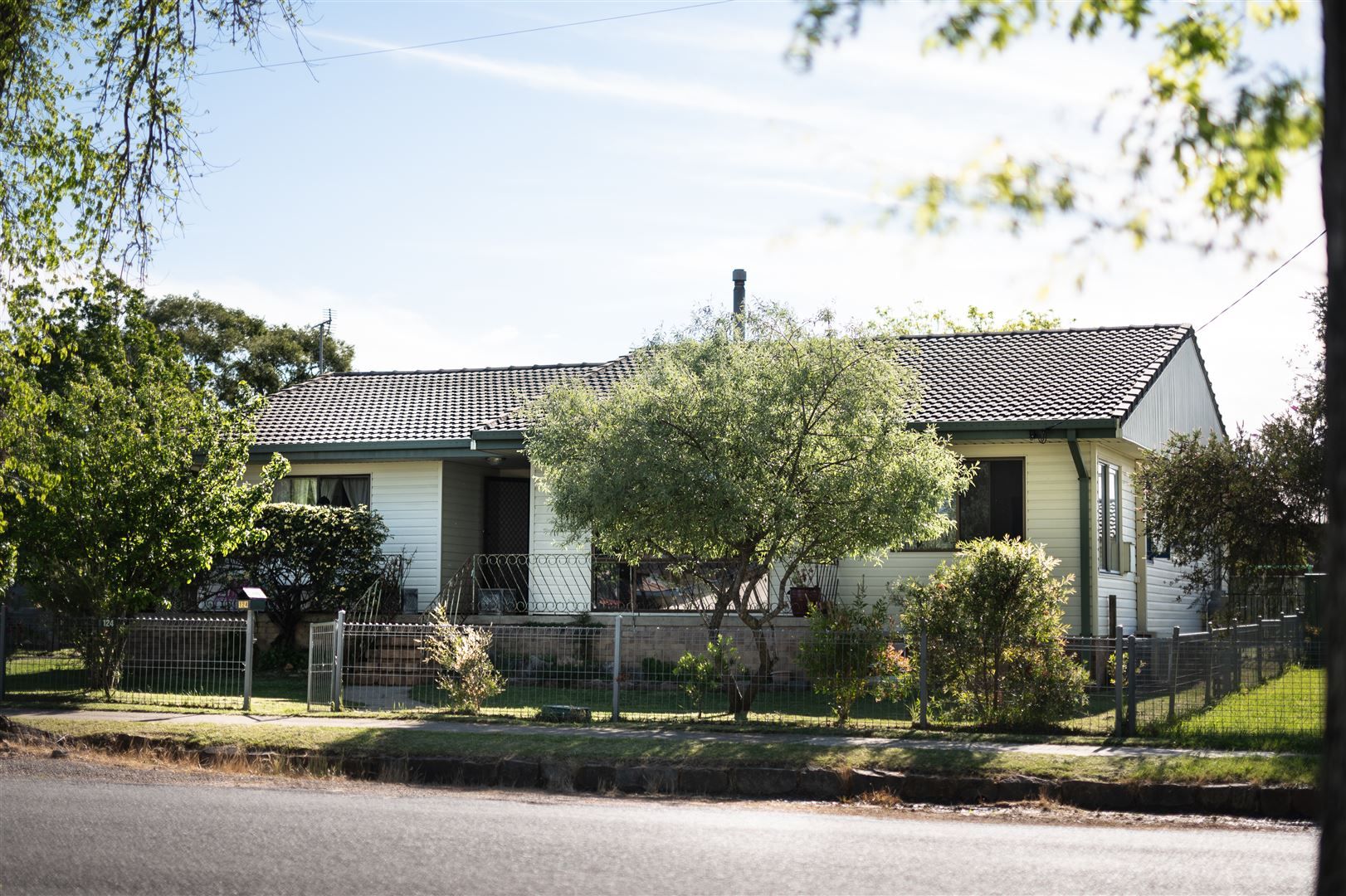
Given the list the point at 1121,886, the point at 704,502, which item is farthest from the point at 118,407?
the point at 1121,886

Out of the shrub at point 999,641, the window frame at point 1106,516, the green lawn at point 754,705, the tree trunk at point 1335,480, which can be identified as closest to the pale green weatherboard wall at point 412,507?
the green lawn at point 754,705

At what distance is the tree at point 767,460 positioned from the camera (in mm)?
15430

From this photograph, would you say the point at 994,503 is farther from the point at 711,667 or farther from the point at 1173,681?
the point at 711,667

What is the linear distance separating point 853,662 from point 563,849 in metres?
6.81

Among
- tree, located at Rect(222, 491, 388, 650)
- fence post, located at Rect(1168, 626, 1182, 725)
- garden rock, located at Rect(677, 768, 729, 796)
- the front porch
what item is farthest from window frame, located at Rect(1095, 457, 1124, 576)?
tree, located at Rect(222, 491, 388, 650)

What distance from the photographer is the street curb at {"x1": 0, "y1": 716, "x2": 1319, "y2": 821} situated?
11227mm

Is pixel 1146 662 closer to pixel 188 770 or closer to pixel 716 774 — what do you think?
pixel 716 774

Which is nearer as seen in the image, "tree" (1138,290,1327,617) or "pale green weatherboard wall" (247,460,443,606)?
"tree" (1138,290,1327,617)

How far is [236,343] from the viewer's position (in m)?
47.9

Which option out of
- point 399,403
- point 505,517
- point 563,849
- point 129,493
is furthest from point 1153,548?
point 563,849

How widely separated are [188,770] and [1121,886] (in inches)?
342

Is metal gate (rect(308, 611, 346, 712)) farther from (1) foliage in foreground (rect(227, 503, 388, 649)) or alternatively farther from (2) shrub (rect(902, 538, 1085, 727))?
(2) shrub (rect(902, 538, 1085, 727))

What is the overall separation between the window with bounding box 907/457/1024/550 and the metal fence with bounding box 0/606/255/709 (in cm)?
1023

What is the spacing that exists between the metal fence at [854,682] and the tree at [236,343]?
30.4 m
